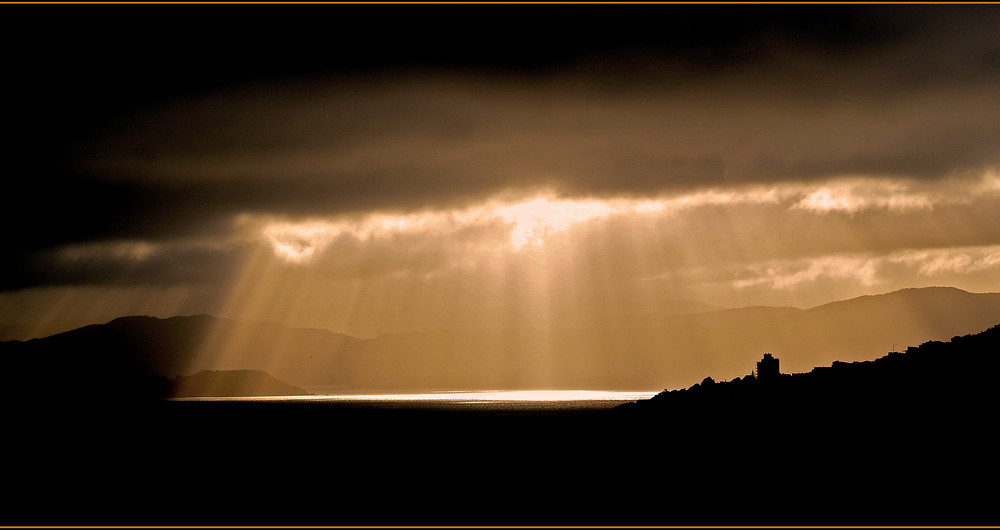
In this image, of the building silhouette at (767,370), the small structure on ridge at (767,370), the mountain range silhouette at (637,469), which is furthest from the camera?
the building silhouette at (767,370)

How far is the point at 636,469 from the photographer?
251 feet

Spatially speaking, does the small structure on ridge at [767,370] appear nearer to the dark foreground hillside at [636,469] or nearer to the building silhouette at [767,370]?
the building silhouette at [767,370]

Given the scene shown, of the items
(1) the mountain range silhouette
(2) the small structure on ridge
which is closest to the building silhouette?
(2) the small structure on ridge

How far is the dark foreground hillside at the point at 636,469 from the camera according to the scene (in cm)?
5650

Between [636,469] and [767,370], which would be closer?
[636,469]

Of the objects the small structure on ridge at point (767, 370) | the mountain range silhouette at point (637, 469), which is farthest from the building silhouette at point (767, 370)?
the mountain range silhouette at point (637, 469)

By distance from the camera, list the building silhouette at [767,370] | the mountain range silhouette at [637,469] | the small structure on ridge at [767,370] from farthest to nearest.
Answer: the building silhouette at [767,370]
the small structure on ridge at [767,370]
the mountain range silhouette at [637,469]

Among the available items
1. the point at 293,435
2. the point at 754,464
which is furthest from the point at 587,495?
the point at 293,435

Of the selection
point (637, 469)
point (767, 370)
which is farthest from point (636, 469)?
point (767, 370)

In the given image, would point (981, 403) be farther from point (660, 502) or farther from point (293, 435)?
point (293, 435)

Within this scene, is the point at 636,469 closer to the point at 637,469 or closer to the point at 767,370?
the point at 637,469

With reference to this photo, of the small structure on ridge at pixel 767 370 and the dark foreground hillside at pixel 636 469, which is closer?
the dark foreground hillside at pixel 636 469

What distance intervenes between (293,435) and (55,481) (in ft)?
230

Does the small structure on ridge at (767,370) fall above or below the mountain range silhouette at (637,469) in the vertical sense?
above
